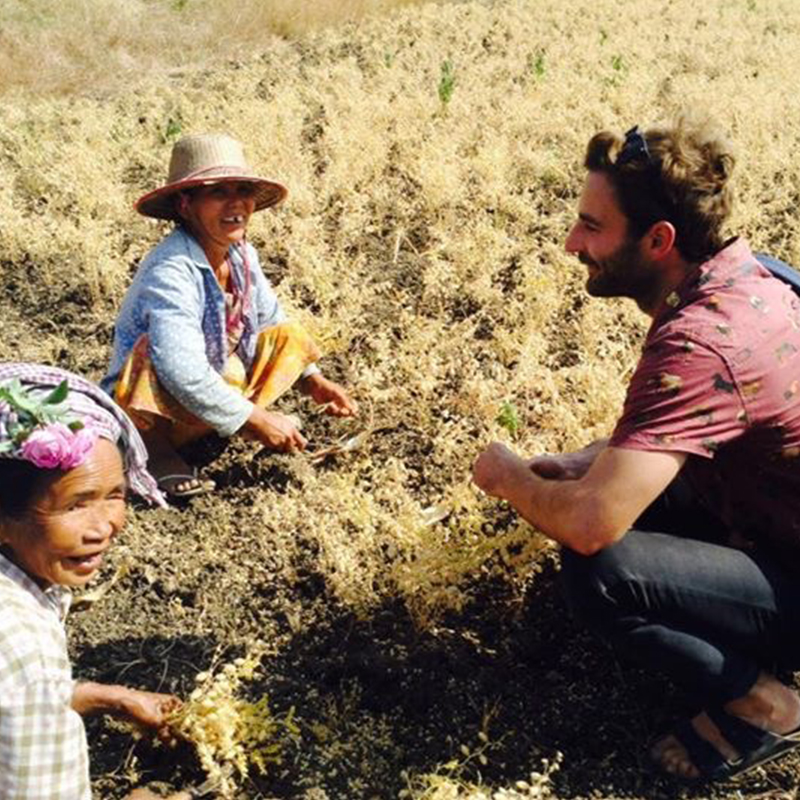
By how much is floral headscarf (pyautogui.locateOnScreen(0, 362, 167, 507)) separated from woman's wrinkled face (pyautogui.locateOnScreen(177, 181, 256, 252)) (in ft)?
4.72

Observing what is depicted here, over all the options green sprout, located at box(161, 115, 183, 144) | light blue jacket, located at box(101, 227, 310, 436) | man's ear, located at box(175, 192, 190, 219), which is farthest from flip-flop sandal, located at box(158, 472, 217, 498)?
green sprout, located at box(161, 115, 183, 144)

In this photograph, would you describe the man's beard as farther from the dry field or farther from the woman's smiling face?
the woman's smiling face

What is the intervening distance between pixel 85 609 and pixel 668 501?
5.80 feet

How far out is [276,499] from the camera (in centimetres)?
355

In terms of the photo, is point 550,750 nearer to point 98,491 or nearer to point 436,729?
point 436,729

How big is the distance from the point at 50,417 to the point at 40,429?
0.03m

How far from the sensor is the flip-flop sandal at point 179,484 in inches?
139

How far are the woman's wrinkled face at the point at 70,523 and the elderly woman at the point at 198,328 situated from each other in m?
1.30

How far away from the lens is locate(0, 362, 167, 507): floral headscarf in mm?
1891

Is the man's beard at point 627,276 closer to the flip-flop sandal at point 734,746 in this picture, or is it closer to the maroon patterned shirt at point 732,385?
the maroon patterned shirt at point 732,385

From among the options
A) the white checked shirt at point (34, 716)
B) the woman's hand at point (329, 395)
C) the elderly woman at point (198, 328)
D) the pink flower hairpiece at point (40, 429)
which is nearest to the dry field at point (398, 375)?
the woman's hand at point (329, 395)

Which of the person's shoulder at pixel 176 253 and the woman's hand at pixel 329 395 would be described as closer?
the person's shoulder at pixel 176 253

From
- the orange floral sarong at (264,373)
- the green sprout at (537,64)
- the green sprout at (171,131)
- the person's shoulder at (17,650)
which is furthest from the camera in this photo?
the green sprout at (537,64)

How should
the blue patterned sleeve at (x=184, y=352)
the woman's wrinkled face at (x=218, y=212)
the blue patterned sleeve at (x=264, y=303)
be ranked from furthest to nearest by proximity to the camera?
the blue patterned sleeve at (x=264, y=303) → the woman's wrinkled face at (x=218, y=212) → the blue patterned sleeve at (x=184, y=352)
